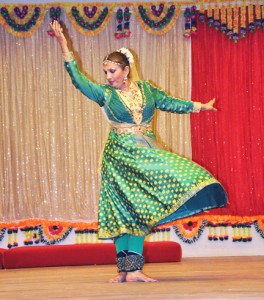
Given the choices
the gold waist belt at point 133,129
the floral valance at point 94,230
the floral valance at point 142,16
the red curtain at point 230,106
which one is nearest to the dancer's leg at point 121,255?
the gold waist belt at point 133,129

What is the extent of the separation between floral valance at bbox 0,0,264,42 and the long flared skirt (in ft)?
7.64

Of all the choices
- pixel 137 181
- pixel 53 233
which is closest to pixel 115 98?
pixel 137 181

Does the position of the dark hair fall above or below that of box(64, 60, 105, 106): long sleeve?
above

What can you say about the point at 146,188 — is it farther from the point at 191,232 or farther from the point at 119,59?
the point at 191,232

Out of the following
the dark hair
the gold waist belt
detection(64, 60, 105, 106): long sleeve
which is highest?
the dark hair

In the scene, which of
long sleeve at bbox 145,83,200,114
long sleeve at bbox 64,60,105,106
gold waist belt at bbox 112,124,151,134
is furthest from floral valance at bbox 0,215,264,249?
long sleeve at bbox 64,60,105,106

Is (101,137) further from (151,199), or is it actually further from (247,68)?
(151,199)

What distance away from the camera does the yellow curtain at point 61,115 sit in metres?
6.07

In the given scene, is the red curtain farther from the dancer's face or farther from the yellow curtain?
the dancer's face

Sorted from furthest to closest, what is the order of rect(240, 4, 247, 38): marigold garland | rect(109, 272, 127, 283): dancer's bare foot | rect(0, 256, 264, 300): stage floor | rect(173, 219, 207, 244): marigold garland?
rect(173, 219, 207, 244): marigold garland → rect(240, 4, 247, 38): marigold garland → rect(109, 272, 127, 283): dancer's bare foot → rect(0, 256, 264, 300): stage floor

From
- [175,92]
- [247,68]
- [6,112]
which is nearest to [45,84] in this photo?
[6,112]

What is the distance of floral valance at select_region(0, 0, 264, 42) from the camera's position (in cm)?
603

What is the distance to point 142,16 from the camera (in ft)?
19.9

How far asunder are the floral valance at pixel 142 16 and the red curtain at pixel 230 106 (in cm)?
12
